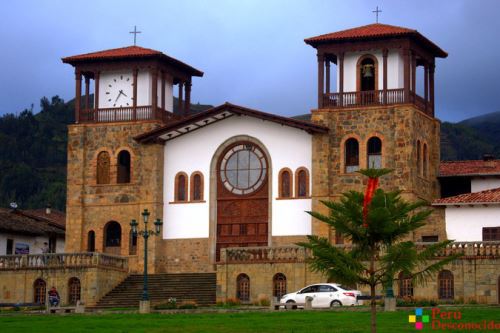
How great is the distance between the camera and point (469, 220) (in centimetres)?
5959

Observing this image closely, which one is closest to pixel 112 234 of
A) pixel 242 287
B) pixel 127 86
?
pixel 127 86

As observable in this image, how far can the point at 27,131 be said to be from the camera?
151 metres

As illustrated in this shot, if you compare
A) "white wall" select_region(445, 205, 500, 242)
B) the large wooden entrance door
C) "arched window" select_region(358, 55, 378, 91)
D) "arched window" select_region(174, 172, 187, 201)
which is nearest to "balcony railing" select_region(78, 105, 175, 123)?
"arched window" select_region(174, 172, 187, 201)

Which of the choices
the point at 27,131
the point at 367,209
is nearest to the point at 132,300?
the point at 367,209

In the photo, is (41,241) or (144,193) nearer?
(144,193)

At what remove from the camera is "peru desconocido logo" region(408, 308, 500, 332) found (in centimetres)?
3753

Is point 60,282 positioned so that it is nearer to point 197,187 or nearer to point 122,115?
point 197,187

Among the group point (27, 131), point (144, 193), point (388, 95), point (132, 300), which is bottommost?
point (132, 300)

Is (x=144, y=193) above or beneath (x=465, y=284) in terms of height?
above

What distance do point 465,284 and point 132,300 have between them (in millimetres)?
14814

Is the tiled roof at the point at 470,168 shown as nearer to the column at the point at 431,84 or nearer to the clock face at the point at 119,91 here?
the column at the point at 431,84

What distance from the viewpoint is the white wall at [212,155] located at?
210 ft

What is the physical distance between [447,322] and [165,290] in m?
23.4

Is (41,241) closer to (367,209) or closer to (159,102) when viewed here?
(159,102)
